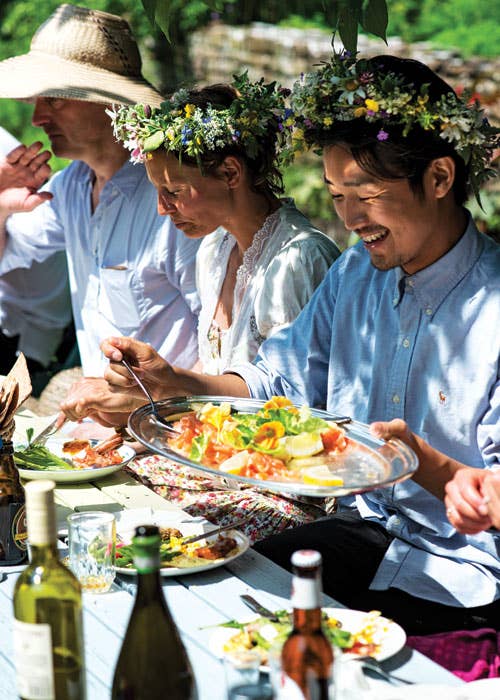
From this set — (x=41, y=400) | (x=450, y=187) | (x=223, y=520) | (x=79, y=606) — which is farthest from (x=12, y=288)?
(x=79, y=606)

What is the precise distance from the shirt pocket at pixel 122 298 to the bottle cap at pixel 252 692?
9.22 ft

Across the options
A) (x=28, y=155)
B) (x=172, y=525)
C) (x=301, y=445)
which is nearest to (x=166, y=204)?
(x=28, y=155)

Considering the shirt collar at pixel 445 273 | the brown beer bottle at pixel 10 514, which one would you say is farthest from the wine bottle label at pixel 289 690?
the shirt collar at pixel 445 273

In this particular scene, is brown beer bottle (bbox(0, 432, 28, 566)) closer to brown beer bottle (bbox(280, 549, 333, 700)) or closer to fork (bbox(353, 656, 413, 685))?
fork (bbox(353, 656, 413, 685))

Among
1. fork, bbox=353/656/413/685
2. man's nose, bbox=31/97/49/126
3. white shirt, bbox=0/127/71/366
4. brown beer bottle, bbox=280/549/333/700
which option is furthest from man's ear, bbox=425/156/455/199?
white shirt, bbox=0/127/71/366

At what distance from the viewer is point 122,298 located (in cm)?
408

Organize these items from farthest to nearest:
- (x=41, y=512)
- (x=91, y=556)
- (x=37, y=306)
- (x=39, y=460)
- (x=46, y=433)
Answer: (x=37, y=306), (x=46, y=433), (x=39, y=460), (x=91, y=556), (x=41, y=512)

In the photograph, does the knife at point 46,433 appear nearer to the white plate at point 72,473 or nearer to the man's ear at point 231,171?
the white plate at point 72,473

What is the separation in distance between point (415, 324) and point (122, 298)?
1.86 metres

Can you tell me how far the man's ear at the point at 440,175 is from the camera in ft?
7.91

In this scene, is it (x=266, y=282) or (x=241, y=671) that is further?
(x=266, y=282)

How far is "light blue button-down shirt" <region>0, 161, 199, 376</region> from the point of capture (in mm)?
3965

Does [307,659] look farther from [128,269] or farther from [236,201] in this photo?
[128,269]

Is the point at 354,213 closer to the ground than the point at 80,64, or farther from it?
closer to the ground
